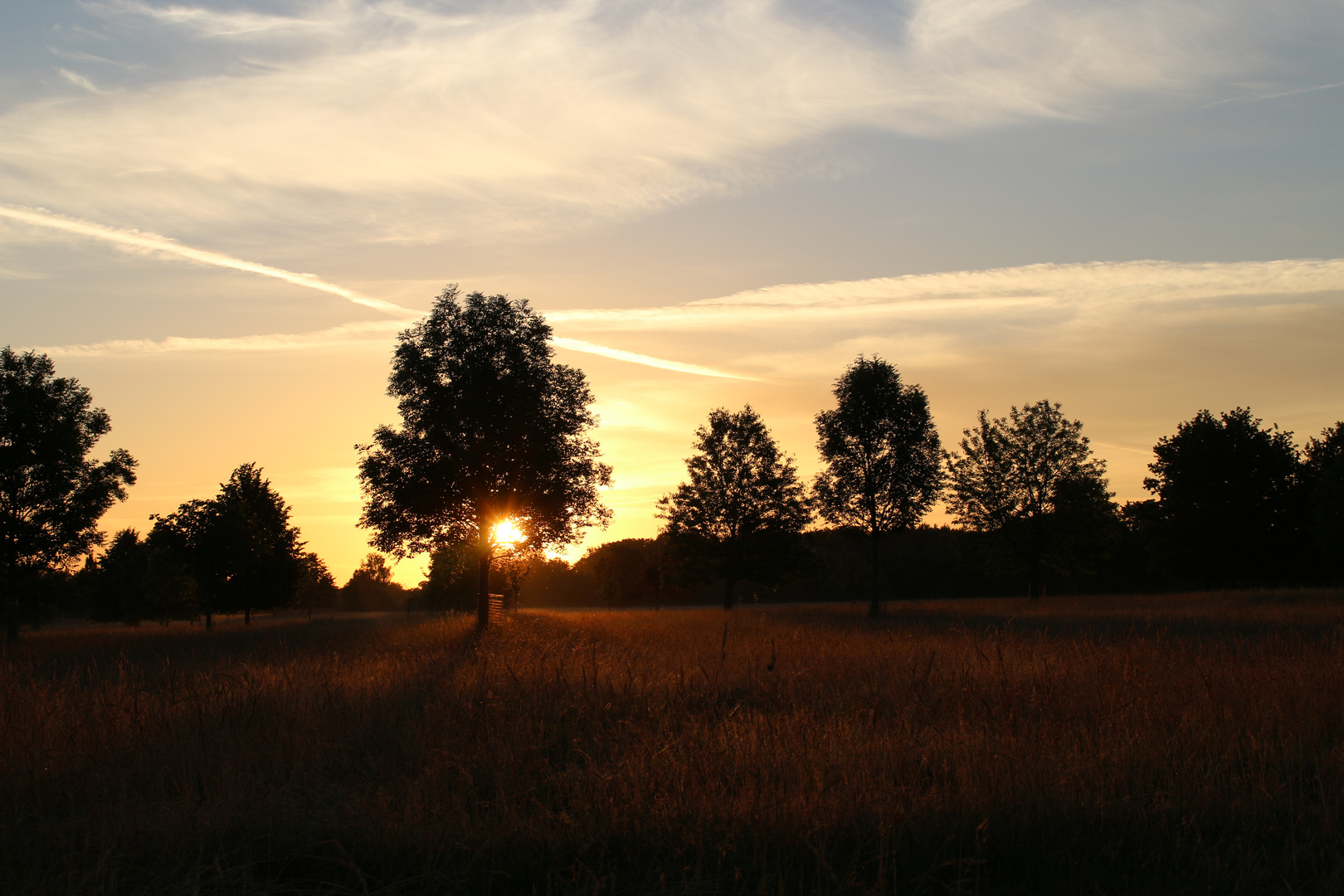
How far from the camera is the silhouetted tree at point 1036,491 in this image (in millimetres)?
38500

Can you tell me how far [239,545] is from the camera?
3681 cm

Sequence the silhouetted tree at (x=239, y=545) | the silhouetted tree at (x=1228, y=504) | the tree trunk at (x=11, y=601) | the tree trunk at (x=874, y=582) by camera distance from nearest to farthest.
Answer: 1. the tree trunk at (x=11, y=601)
2. the tree trunk at (x=874, y=582)
3. the silhouetted tree at (x=239, y=545)
4. the silhouetted tree at (x=1228, y=504)

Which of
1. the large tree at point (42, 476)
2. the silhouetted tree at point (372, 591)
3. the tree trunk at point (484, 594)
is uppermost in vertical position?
the large tree at point (42, 476)

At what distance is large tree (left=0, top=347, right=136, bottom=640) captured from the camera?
80.0 feet

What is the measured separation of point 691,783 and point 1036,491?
39.0 m

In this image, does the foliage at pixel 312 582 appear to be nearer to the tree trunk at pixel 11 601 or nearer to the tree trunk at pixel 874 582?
the tree trunk at pixel 11 601

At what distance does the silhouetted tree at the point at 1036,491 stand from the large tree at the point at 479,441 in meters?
22.9

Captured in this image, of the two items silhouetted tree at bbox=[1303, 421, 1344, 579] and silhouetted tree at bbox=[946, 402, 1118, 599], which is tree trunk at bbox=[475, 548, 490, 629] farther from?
silhouetted tree at bbox=[1303, 421, 1344, 579]

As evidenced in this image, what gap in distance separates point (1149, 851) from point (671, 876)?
8.28 ft

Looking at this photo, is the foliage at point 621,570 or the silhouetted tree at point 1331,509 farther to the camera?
the foliage at point 621,570

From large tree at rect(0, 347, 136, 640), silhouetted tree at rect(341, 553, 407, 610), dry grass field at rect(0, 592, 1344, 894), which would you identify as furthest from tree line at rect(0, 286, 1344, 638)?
silhouetted tree at rect(341, 553, 407, 610)

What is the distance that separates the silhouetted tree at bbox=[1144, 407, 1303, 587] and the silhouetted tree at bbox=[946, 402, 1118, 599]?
53.4 feet

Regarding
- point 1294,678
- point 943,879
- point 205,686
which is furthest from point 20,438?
A: point 1294,678

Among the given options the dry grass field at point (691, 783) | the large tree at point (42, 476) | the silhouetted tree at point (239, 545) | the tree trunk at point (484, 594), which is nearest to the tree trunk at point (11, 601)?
the large tree at point (42, 476)
